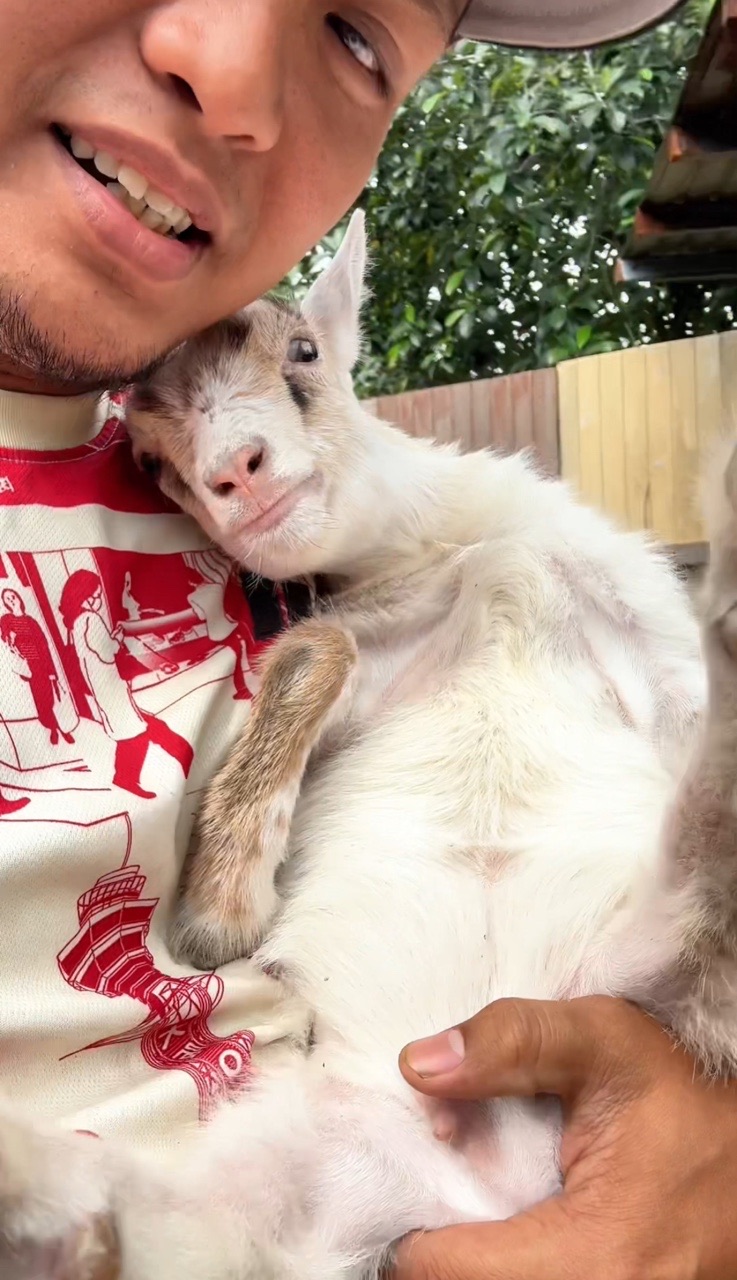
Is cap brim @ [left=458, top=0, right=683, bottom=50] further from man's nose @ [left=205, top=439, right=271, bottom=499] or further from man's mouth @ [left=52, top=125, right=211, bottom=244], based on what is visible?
man's nose @ [left=205, top=439, right=271, bottom=499]

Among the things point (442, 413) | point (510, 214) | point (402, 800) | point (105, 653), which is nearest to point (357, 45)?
point (105, 653)

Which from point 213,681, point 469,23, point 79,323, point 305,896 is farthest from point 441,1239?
point 469,23

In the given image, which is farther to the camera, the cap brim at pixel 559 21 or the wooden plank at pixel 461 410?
the wooden plank at pixel 461 410

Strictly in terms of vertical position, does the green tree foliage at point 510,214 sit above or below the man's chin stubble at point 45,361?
above

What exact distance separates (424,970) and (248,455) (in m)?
0.84

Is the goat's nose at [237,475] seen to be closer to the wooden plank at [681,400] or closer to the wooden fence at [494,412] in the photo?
the wooden plank at [681,400]

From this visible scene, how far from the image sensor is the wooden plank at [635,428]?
336cm

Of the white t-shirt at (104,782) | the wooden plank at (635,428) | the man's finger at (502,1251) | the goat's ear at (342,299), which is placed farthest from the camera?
the wooden plank at (635,428)

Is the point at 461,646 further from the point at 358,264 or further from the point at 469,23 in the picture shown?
the point at 469,23

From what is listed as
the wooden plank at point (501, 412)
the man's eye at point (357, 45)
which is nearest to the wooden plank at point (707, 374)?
the wooden plank at point (501, 412)

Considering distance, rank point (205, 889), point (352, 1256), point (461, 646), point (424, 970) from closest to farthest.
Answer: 1. point (352, 1256)
2. point (424, 970)
3. point (205, 889)
4. point (461, 646)

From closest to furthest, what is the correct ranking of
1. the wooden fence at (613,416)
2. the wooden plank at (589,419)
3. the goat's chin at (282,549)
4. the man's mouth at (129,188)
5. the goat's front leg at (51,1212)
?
1. the goat's front leg at (51,1212)
2. the man's mouth at (129,188)
3. the goat's chin at (282,549)
4. the wooden fence at (613,416)
5. the wooden plank at (589,419)

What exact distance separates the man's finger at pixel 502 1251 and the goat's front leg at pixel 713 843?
0.30 m

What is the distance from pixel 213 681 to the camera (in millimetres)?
1611
